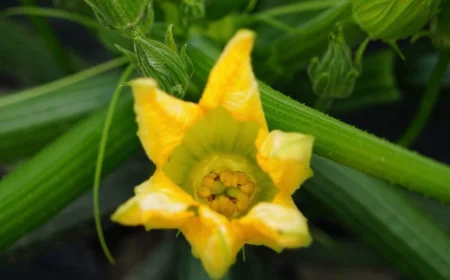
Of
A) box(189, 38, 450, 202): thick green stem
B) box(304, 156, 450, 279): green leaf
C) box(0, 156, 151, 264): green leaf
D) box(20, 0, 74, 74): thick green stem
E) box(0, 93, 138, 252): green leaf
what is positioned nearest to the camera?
box(189, 38, 450, 202): thick green stem

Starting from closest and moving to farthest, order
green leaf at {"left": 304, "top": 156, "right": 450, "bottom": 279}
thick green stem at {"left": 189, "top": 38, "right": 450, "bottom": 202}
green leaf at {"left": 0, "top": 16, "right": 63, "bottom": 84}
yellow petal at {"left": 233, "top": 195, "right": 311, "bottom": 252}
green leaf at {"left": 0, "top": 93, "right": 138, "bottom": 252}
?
yellow petal at {"left": 233, "top": 195, "right": 311, "bottom": 252}
thick green stem at {"left": 189, "top": 38, "right": 450, "bottom": 202}
green leaf at {"left": 0, "top": 93, "right": 138, "bottom": 252}
green leaf at {"left": 304, "top": 156, "right": 450, "bottom": 279}
green leaf at {"left": 0, "top": 16, "right": 63, "bottom": 84}

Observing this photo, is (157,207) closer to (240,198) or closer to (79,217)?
(240,198)

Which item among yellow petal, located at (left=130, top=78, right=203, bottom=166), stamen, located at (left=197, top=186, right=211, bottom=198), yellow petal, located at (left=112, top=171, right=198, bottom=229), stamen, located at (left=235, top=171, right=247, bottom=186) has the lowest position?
stamen, located at (left=197, top=186, right=211, bottom=198)

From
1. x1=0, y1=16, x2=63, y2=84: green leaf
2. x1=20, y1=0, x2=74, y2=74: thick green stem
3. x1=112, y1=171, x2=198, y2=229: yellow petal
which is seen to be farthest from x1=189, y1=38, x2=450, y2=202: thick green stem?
x1=0, y1=16, x2=63, y2=84: green leaf

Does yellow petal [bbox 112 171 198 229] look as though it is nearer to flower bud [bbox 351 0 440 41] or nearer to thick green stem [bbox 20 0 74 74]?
flower bud [bbox 351 0 440 41]

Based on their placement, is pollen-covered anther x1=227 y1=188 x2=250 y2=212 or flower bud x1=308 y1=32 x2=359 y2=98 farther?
flower bud x1=308 y1=32 x2=359 y2=98

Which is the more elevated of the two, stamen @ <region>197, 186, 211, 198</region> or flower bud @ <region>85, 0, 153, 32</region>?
flower bud @ <region>85, 0, 153, 32</region>

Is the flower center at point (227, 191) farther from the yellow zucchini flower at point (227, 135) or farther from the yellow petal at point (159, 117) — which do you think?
the yellow petal at point (159, 117)

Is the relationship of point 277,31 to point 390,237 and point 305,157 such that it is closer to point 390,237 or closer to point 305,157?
point 390,237
